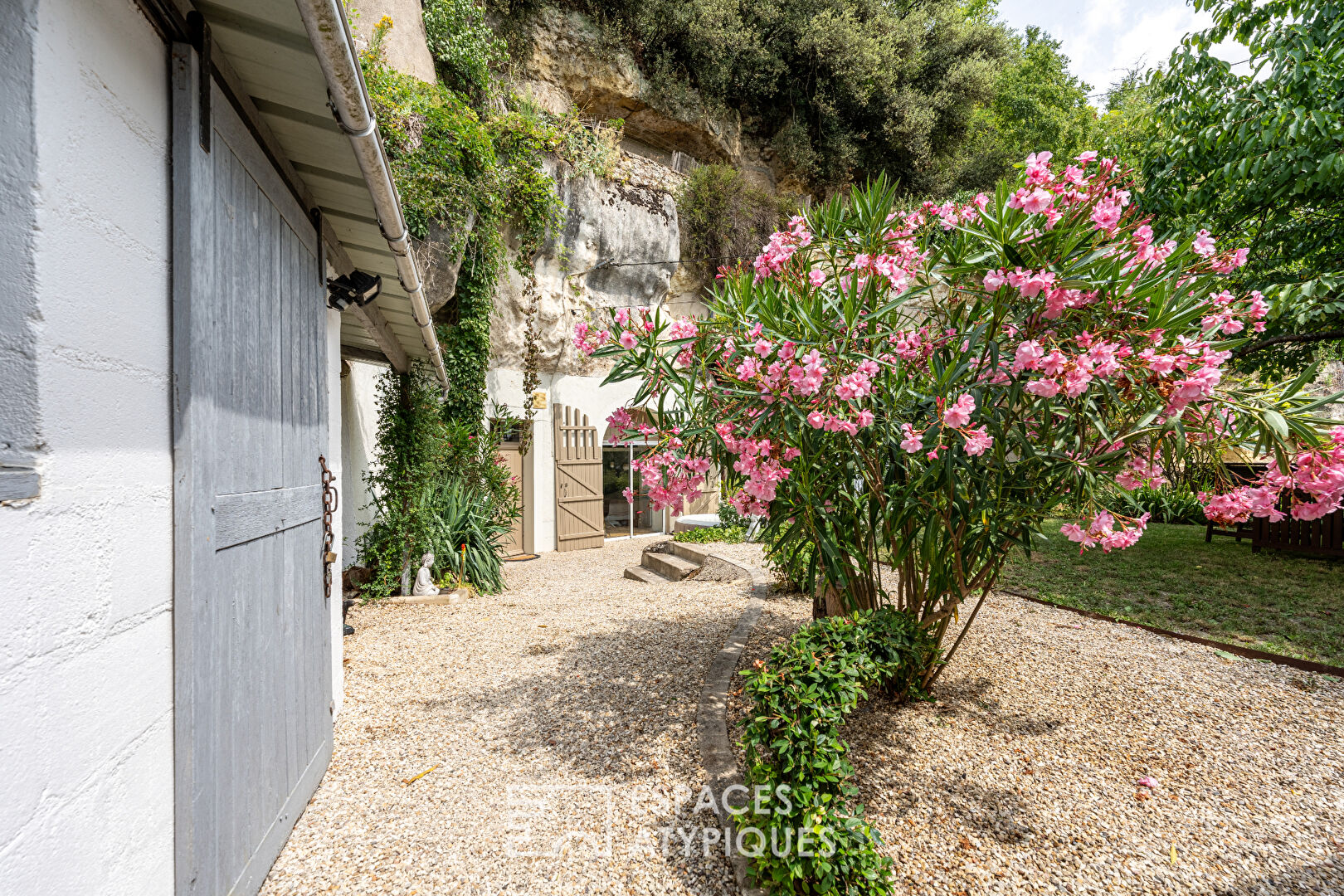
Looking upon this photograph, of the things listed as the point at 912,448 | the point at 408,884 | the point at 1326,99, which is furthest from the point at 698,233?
the point at 408,884

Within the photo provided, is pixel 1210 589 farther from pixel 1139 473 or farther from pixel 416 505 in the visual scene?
pixel 416 505

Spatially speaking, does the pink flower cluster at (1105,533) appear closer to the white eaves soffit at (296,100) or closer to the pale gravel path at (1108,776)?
the pale gravel path at (1108,776)

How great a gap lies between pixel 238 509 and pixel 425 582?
15.5ft

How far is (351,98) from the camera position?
67.8 inches

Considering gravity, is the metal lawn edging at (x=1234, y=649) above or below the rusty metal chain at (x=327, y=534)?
below

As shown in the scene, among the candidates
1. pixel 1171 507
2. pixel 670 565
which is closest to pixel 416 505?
pixel 670 565

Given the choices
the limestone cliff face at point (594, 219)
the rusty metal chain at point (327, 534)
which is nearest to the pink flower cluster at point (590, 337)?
the rusty metal chain at point (327, 534)

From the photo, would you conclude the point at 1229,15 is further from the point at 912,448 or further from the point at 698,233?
the point at 698,233

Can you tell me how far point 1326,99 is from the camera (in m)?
4.71

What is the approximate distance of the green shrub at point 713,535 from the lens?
968 centimetres

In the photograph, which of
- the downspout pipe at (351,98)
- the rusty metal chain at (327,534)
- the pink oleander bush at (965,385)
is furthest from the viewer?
the rusty metal chain at (327,534)

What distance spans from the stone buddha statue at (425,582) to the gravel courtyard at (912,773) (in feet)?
5.58

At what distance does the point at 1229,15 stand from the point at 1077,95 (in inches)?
744

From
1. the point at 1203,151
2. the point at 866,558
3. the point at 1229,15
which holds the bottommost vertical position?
the point at 866,558
